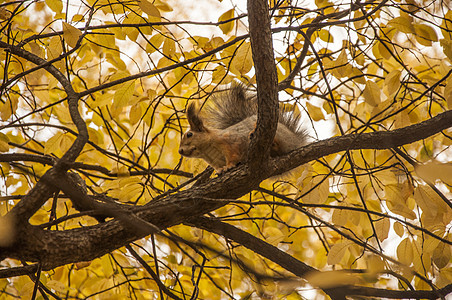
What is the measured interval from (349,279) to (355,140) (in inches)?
63.8

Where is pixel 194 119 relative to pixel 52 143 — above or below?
above

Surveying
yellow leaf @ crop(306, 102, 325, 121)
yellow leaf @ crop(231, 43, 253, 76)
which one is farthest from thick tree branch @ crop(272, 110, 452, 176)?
yellow leaf @ crop(306, 102, 325, 121)

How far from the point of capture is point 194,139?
11.4 feet

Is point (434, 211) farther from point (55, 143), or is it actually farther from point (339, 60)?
point (55, 143)

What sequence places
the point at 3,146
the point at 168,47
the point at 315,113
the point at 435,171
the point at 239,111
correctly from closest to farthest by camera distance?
1. the point at 435,171
2. the point at 3,146
3. the point at 168,47
4. the point at 315,113
5. the point at 239,111

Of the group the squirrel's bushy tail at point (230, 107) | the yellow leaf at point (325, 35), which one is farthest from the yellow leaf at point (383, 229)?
the yellow leaf at point (325, 35)

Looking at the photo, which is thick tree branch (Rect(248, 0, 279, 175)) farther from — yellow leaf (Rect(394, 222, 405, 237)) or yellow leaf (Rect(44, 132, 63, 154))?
yellow leaf (Rect(44, 132, 63, 154))

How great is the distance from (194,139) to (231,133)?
0.31 meters

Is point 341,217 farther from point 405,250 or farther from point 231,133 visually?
point 231,133

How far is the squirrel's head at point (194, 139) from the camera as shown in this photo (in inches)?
136

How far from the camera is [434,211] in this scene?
7.86ft

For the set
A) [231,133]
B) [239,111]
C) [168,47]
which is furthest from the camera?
[239,111]

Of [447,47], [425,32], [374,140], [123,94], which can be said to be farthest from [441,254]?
[123,94]

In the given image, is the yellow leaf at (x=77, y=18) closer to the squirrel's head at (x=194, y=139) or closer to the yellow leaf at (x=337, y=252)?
the squirrel's head at (x=194, y=139)
